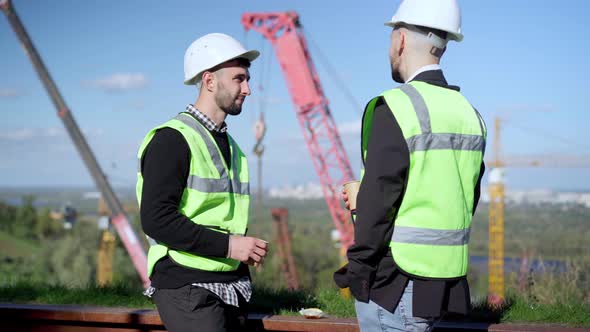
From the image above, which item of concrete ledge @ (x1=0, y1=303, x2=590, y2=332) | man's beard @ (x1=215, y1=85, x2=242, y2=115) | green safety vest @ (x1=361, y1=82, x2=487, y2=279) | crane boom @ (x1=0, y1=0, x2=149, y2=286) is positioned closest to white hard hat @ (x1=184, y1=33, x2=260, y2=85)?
man's beard @ (x1=215, y1=85, x2=242, y2=115)

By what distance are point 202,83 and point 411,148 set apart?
1012 millimetres

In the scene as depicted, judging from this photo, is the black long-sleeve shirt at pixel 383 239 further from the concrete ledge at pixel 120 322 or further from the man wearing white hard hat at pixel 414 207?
the concrete ledge at pixel 120 322

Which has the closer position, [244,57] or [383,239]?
[383,239]

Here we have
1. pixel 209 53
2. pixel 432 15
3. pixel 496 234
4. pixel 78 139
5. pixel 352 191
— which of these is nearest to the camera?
pixel 432 15

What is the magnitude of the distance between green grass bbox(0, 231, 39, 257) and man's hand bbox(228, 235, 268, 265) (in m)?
78.3

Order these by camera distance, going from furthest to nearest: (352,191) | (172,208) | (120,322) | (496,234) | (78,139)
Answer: (496,234), (78,139), (120,322), (172,208), (352,191)

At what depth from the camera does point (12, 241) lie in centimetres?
8512

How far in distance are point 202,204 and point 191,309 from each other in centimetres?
37

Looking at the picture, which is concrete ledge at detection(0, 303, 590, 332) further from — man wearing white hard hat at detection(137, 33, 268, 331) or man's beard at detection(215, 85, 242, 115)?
man's beard at detection(215, 85, 242, 115)

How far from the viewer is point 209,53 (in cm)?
277

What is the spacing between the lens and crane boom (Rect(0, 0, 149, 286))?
82.6 ft

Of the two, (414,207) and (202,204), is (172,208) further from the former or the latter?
(414,207)

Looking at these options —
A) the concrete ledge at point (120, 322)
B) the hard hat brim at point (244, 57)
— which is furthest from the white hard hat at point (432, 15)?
the concrete ledge at point (120, 322)

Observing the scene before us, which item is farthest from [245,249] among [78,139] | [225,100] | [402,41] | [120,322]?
[78,139]
